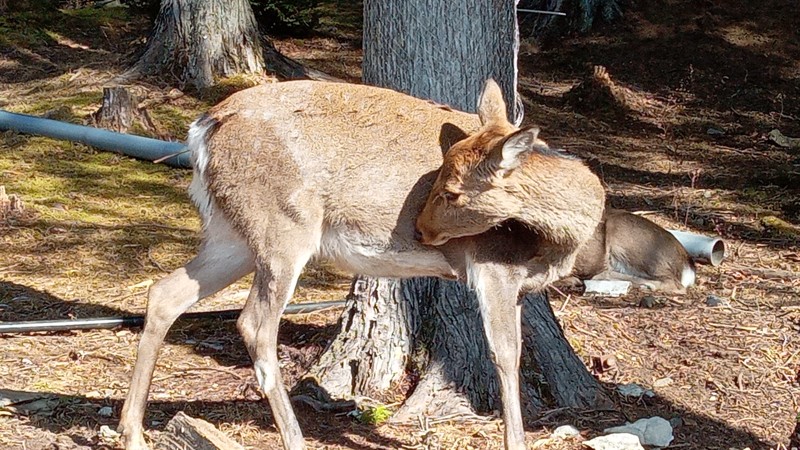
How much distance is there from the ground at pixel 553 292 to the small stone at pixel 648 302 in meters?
0.08

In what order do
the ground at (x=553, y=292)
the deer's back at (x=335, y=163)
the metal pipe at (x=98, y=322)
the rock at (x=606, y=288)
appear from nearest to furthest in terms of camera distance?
the deer's back at (x=335, y=163), the ground at (x=553, y=292), the metal pipe at (x=98, y=322), the rock at (x=606, y=288)

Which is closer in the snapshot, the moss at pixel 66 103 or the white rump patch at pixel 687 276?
the white rump patch at pixel 687 276

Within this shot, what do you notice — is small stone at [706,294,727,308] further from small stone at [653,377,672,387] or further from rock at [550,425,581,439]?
rock at [550,425,581,439]

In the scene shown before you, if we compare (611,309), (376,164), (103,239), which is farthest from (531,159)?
(103,239)

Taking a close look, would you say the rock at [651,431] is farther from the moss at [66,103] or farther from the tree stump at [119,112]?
the moss at [66,103]

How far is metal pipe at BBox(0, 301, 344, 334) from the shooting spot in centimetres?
639

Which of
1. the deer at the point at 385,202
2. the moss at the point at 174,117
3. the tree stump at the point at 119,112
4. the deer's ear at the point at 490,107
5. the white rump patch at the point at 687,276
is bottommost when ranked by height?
the white rump patch at the point at 687,276

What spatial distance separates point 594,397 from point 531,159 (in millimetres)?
1671

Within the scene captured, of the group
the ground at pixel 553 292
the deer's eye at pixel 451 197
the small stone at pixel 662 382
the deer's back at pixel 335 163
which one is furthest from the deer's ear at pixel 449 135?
the small stone at pixel 662 382

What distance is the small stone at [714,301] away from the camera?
7366 mm

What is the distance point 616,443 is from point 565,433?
0.40 meters

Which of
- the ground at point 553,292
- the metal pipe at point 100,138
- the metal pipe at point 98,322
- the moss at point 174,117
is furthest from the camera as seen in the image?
the moss at point 174,117

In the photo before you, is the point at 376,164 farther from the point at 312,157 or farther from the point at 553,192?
the point at 553,192

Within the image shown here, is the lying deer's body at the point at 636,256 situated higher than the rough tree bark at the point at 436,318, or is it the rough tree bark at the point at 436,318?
the rough tree bark at the point at 436,318
